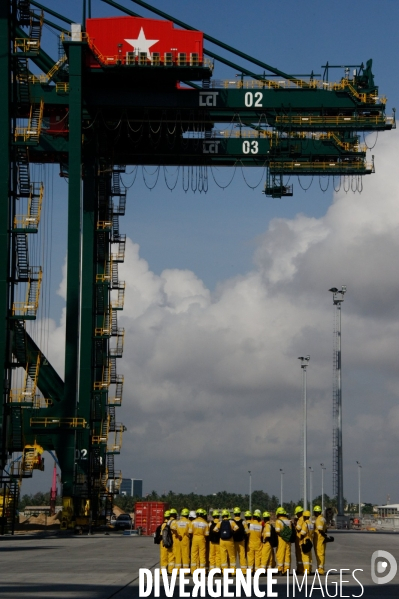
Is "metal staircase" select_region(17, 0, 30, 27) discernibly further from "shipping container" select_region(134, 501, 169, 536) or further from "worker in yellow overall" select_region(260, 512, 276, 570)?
"worker in yellow overall" select_region(260, 512, 276, 570)

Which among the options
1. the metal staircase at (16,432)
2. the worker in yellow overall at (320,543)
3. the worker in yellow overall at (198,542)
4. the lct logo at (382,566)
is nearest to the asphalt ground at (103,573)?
the lct logo at (382,566)

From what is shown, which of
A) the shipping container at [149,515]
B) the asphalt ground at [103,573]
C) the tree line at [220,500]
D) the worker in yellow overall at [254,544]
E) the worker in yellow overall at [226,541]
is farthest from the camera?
the tree line at [220,500]

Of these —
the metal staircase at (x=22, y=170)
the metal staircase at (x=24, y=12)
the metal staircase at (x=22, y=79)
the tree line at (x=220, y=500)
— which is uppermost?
the metal staircase at (x=24, y=12)

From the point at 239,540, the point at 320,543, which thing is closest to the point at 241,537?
the point at 239,540

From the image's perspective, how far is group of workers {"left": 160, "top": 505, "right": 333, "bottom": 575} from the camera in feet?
77.6

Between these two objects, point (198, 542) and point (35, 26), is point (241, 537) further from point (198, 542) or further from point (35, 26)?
point (35, 26)

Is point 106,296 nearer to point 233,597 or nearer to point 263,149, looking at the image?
point 263,149

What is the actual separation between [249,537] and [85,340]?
37.7m

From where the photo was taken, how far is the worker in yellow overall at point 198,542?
24031 millimetres

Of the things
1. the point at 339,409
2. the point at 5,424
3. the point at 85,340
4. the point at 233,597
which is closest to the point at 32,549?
the point at 5,424

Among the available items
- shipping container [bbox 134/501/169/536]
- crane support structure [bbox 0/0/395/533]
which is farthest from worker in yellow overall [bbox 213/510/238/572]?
shipping container [bbox 134/501/169/536]

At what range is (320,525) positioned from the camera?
24.6 metres

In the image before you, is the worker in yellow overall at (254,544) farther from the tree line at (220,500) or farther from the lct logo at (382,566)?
the tree line at (220,500)

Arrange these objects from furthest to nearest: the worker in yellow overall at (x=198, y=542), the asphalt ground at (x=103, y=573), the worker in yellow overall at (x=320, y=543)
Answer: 1. the worker in yellow overall at (x=320, y=543)
2. the worker in yellow overall at (x=198, y=542)
3. the asphalt ground at (x=103, y=573)
